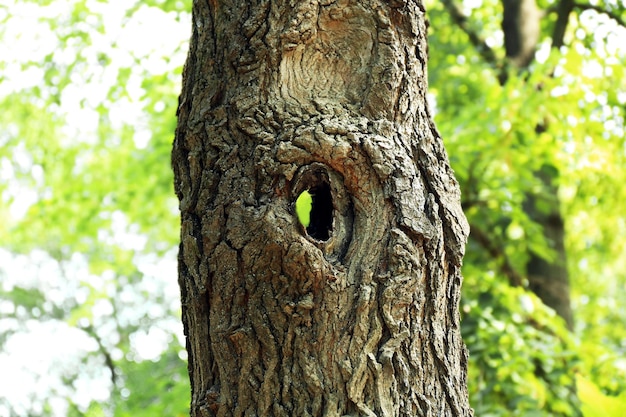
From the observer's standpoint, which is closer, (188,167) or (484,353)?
(188,167)

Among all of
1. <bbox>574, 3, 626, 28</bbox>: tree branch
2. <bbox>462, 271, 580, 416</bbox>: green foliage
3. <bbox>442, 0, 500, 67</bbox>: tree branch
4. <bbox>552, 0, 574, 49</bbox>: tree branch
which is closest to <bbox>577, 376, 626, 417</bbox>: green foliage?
<bbox>462, 271, 580, 416</bbox>: green foliage

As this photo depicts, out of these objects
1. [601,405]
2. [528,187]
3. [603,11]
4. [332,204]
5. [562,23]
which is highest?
[562,23]

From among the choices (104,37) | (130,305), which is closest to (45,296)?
(130,305)

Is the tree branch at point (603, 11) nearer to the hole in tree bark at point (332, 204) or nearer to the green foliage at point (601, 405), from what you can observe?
the green foliage at point (601, 405)

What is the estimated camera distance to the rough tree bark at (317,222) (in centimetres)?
178

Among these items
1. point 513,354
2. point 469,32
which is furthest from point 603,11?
point 513,354

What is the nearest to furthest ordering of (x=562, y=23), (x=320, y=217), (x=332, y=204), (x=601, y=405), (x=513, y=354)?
1. (x=332, y=204)
2. (x=320, y=217)
3. (x=601, y=405)
4. (x=513, y=354)
5. (x=562, y=23)

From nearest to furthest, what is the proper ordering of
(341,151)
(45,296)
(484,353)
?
1. (341,151)
2. (484,353)
3. (45,296)

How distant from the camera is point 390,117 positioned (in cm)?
197

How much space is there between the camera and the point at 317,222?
6.74 ft

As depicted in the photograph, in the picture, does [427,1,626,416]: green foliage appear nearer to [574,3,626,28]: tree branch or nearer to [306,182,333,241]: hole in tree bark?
[574,3,626,28]: tree branch

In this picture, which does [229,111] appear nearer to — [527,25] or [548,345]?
[548,345]

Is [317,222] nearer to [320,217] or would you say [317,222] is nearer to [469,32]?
[320,217]

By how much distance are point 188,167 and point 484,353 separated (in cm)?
362
